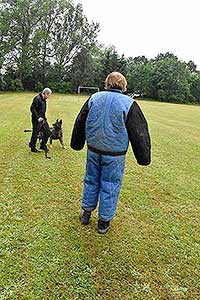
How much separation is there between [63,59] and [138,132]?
4235 centimetres

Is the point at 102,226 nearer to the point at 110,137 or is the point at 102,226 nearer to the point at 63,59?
the point at 110,137

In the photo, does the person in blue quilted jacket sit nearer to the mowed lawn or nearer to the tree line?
the mowed lawn

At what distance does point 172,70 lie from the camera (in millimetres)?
46656

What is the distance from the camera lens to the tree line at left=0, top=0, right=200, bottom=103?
128 feet

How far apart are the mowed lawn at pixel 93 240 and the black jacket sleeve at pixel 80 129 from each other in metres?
0.97

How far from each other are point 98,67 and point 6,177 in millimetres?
40728

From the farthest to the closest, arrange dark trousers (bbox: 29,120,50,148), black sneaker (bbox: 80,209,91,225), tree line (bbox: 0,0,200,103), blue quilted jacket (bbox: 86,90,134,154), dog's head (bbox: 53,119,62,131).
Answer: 1. tree line (bbox: 0,0,200,103)
2. dog's head (bbox: 53,119,62,131)
3. dark trousers (bbox: 29,120,50,148)
4. black sneaker (bbox: 80,209,91,225)
5. blue quilted jacket (bbox: 86,90,134,154)

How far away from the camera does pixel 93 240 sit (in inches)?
132

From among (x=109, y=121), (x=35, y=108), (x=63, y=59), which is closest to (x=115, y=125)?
(x=109, y=121)

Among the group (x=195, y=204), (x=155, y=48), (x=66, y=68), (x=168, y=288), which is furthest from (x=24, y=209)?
(x=155, y=48)

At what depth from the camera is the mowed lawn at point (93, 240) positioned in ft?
8.63

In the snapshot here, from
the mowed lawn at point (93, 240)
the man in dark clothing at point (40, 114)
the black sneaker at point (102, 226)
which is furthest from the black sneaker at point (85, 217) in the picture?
the man in dark clothing at point (40, 114)

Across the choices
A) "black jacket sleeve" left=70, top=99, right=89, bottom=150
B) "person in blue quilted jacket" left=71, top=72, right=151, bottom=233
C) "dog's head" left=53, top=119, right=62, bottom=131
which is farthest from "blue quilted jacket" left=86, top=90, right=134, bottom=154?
"dog's head" left=53, top=119, right=62, bottom=131

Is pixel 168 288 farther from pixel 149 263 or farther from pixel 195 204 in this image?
pixel 195 204
